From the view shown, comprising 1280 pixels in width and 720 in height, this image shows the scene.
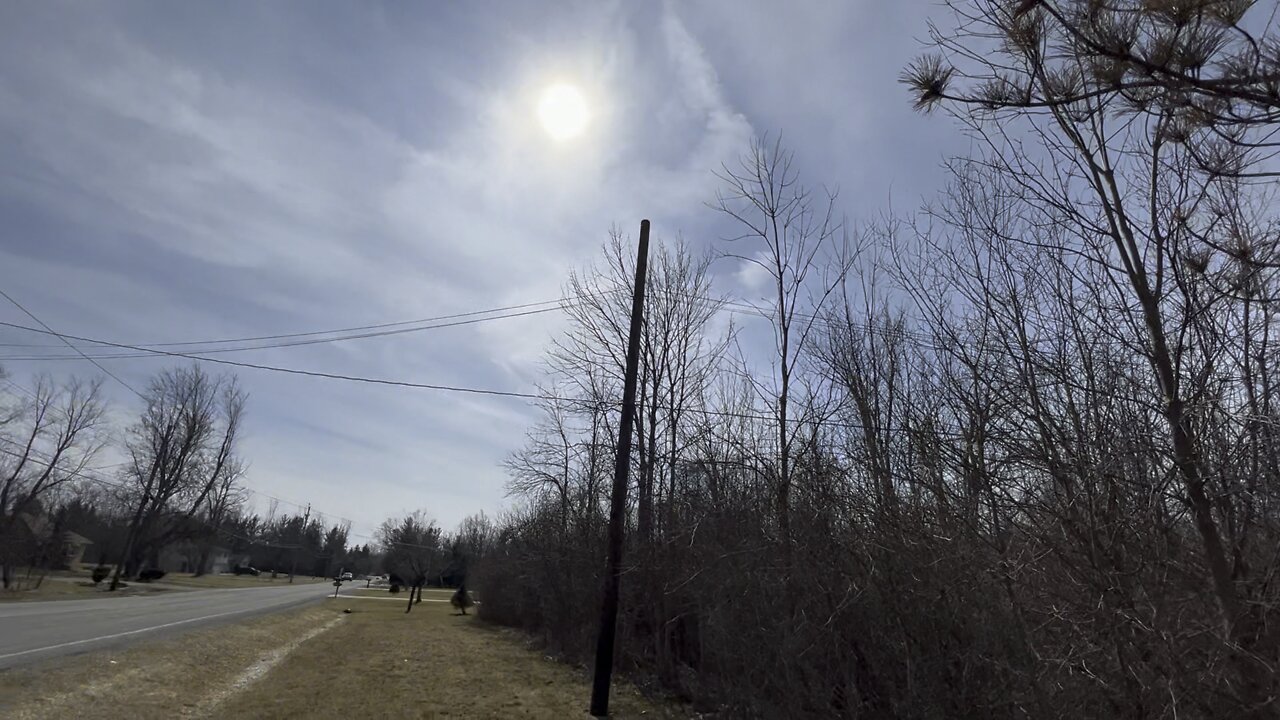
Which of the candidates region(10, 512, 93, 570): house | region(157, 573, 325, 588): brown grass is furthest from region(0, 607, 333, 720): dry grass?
region(157, 573, 325, 588): brown grass

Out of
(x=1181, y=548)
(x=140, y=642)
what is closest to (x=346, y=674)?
(x=140, y=642)

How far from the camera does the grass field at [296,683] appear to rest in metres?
8.78

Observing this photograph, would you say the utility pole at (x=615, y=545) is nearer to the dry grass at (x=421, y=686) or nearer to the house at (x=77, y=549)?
the dry grass at (x=421, y=686)

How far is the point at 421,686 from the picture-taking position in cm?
1188

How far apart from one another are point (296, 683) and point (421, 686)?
1932mm

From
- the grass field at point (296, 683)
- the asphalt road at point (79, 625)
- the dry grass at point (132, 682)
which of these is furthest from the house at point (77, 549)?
the dry grass at point (132, 682)

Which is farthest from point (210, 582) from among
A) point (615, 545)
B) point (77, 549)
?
point (615, 545)

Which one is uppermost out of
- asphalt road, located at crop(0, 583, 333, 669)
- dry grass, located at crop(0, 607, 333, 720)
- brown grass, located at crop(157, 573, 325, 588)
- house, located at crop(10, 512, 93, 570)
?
house, located at crop(10, 512, 93, 570)

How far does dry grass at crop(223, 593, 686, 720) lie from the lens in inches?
382

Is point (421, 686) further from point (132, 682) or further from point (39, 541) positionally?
point (39, 541)

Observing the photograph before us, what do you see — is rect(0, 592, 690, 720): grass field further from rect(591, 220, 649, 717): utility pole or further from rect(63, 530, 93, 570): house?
rect(63, 530, 93, 570): house

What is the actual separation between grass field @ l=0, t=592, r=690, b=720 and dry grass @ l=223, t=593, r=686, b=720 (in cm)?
2

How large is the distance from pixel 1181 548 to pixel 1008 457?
937 millimetres

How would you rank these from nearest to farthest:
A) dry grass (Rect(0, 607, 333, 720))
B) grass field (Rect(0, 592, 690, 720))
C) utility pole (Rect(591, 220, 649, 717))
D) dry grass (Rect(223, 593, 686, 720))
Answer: dry grass (Rect(0, 607, 333, 720)), grass field (Rect(0, 592, 690, 720)), dry grass (Rect(223, 593, 686, 720)), utility pole (Rect(591, 220, 649, 717))
